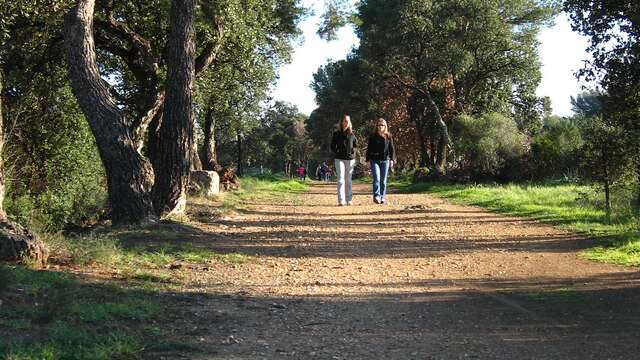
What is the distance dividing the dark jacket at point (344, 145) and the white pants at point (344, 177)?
0.14 metres

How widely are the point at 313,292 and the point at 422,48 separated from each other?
28.6 metres

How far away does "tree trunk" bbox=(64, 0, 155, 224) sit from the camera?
964 centimetres

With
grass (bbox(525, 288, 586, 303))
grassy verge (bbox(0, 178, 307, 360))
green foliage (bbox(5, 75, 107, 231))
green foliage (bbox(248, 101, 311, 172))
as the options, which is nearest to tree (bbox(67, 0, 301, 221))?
green foliage (bbox(5, 75, 107, 231))

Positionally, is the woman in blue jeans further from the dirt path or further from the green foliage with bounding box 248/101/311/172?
the green foliage with bounding box 248/101/311/172

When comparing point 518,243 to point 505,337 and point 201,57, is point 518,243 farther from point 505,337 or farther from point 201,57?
point 201,57

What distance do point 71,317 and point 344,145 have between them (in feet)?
32.1

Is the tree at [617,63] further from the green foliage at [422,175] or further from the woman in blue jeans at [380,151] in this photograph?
the green foliage at [422,175]

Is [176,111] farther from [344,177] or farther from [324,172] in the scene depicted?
[324,172]

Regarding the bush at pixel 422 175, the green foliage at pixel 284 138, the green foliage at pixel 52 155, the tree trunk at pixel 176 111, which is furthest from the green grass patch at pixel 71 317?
the green foliage at pixel 284 138

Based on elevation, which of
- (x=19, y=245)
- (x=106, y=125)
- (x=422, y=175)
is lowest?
(x=19, y=245)

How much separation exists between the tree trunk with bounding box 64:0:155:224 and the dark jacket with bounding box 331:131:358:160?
17.0 ft

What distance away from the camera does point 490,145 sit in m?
31.3

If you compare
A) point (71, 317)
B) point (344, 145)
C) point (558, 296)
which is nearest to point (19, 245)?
point (71, 317)

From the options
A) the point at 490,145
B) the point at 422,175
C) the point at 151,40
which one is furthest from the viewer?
the point at 422,175
